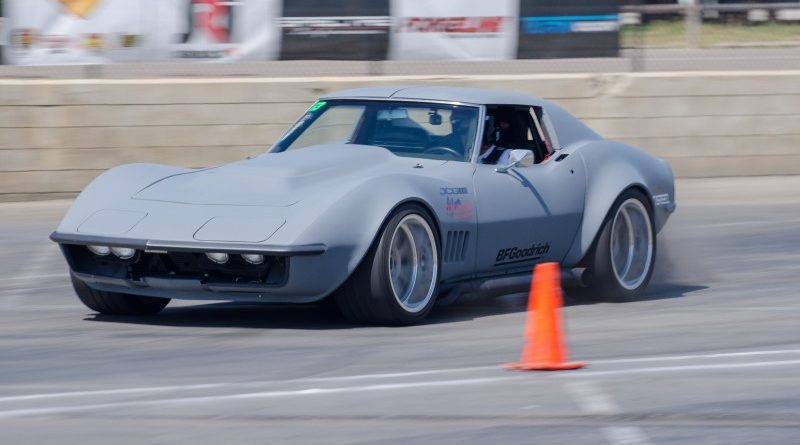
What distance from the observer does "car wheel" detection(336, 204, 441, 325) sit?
285 inches

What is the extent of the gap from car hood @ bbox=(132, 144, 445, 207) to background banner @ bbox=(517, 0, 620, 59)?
25.0 feet

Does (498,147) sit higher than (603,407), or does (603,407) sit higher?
(498,147)

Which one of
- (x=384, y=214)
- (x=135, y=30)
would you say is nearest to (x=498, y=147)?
(x=384, y=214)

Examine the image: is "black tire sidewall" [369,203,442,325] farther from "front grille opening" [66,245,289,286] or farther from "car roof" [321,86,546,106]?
"car roof" [321,86,546,106]

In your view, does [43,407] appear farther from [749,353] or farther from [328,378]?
[749,353]

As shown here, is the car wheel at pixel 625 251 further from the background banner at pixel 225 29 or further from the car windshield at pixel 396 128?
the background banner at pixel 225 29

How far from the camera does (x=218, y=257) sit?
7145 mm

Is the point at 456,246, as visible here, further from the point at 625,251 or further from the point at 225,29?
the point at 225,29

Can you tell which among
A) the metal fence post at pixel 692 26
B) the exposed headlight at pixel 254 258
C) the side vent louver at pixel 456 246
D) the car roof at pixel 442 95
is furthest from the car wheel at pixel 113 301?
the metal fence post at pixel 692 26

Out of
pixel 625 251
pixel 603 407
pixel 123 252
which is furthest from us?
pixel 625 251

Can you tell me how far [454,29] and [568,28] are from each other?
1301 mm

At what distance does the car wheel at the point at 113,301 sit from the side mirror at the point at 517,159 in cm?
209

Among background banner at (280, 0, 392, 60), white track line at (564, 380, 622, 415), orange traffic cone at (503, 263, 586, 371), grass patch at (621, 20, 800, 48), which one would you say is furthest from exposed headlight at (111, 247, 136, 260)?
grass patch at (621, 20, 800, 48)

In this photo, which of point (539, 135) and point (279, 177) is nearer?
point (279, 177)
